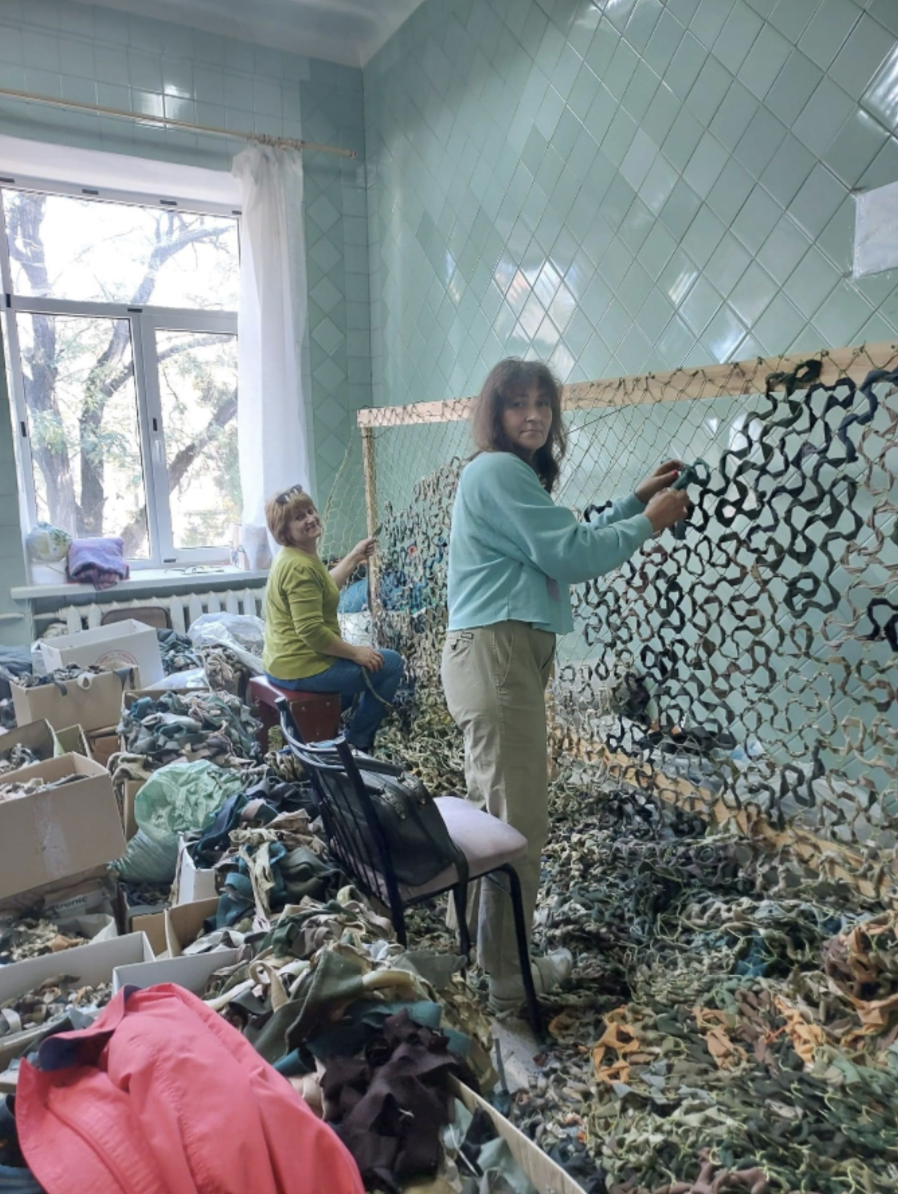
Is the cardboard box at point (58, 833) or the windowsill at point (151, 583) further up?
the windowsill at point (151, 583)

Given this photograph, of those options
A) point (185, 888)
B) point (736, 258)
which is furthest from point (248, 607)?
point (736, 258)

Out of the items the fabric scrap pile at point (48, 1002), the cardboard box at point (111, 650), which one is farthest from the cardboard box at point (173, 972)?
the cardboard box at point (111, 650)

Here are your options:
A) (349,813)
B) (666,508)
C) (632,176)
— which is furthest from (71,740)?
(632,176)

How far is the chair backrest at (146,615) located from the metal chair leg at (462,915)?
2.62 meters

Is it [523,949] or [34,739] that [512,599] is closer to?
[523,949]

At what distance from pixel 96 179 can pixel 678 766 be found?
12.6 feet

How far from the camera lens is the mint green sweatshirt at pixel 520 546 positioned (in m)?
1.64

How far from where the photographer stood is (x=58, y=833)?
1798 millimetres

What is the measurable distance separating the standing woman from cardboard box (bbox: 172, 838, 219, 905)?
60 cm

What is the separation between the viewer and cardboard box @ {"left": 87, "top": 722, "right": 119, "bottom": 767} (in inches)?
101

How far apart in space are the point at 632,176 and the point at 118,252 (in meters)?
2.72

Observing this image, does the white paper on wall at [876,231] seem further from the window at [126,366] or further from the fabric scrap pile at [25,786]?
the window at [126,366]

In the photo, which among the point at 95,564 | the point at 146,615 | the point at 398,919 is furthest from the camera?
the point at 146,615

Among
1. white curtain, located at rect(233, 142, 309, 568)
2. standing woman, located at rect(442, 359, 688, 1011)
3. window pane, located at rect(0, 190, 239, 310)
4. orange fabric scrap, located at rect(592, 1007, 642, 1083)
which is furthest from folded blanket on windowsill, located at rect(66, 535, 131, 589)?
orange fabric scrap, located at rect(592, 1007, 642, 1083)
